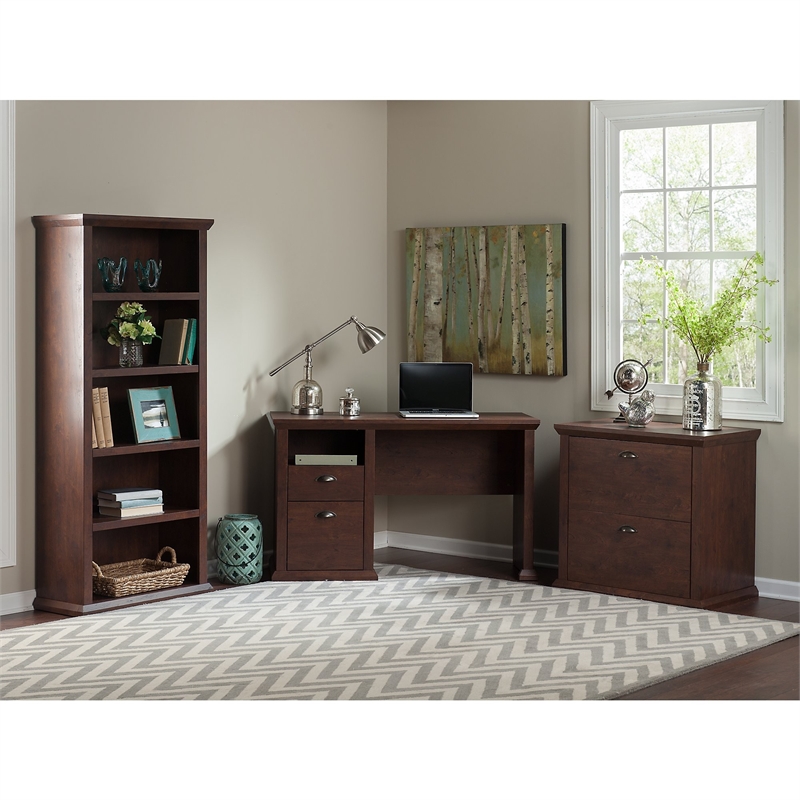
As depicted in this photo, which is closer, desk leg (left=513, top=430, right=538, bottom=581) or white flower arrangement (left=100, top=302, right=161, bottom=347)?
white flower arrangement (left=100, top=302, right=161, bottom=347)

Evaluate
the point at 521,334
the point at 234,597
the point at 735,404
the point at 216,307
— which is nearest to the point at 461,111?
the point at 521,334

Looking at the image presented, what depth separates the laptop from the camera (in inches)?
214

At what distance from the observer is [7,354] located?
4500 millimetres

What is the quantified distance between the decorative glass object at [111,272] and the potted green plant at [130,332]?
98mm

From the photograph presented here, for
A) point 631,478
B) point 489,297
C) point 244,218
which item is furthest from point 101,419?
point 631,478

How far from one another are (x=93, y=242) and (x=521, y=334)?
2168 mm

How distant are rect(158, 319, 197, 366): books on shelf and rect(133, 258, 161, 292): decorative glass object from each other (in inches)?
7.3

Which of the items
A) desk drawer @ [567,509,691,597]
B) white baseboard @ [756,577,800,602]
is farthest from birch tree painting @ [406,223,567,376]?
white baseboard @ [756,577,800,602]

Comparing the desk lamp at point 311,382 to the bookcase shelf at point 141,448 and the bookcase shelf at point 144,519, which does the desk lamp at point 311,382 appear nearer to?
the bookcase shelf at point 141,448

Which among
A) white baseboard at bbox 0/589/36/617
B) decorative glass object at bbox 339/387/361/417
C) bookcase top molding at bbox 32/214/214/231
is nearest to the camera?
bookcase top molding at bbox 32/214/214/231

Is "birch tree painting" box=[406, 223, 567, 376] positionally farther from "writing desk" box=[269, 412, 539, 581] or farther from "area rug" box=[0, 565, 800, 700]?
"area rug" box=[0, 565, 800, 700]

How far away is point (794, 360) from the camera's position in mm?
4840

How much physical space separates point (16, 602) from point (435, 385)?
218cm
